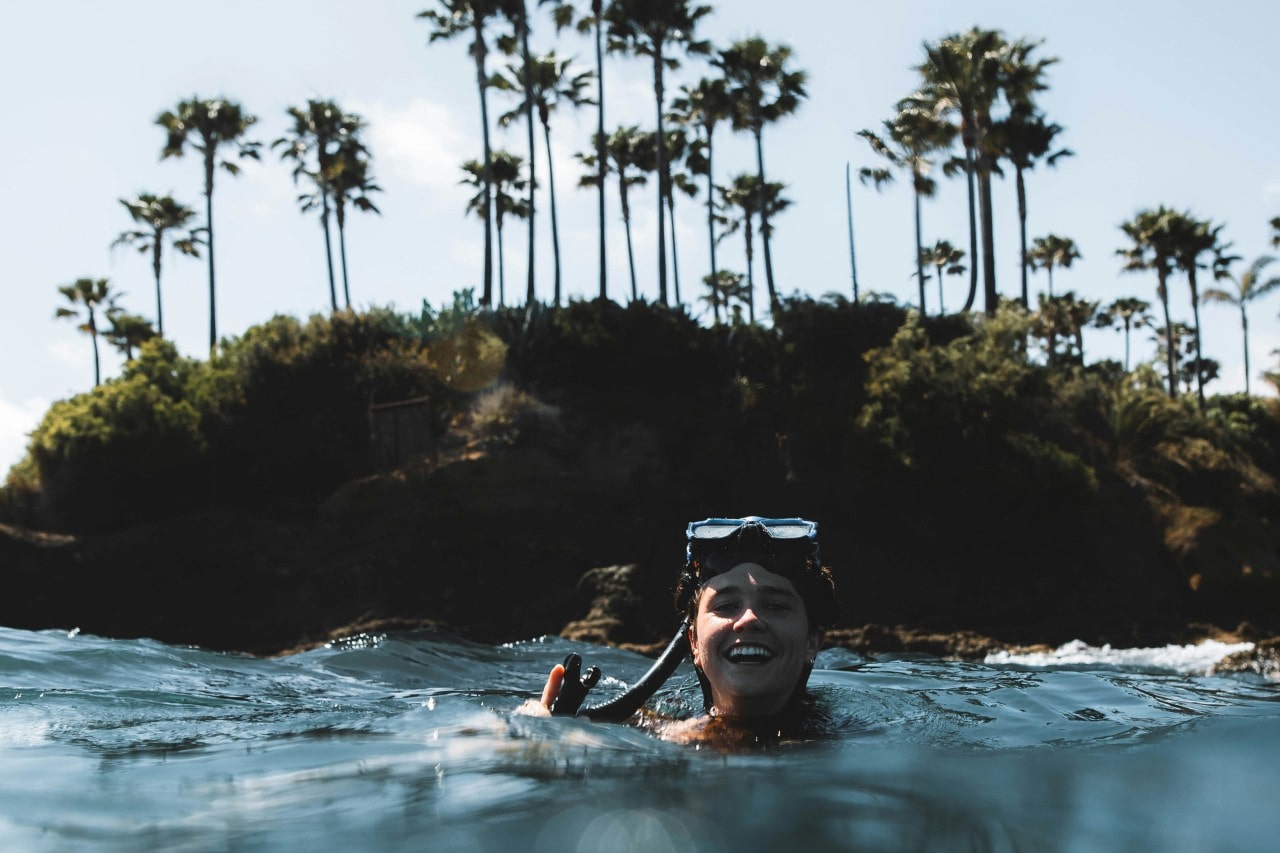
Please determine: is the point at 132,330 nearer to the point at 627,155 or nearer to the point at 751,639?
the point at 627,155

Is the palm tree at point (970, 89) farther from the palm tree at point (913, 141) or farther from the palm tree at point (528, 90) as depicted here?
the palm tree at point (528, 90)

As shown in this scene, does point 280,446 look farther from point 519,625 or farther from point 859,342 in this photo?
point 859,342

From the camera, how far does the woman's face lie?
150 inches

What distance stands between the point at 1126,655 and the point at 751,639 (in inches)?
628

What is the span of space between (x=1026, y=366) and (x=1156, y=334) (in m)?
41.9

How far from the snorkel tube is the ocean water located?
256 millimetres

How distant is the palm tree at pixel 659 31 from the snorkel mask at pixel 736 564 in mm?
28696

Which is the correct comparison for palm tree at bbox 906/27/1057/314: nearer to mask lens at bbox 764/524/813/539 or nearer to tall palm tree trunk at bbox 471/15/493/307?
tall palm tree trunk at bbox 471/15/493/307

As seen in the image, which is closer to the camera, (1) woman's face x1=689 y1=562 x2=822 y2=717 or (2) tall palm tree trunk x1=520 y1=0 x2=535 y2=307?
(1) woman's face x1=689 y1=562 x2=822 y2=717

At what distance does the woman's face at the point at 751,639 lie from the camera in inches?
150

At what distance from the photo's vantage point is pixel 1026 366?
2442 centimetres

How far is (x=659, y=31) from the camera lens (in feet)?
110

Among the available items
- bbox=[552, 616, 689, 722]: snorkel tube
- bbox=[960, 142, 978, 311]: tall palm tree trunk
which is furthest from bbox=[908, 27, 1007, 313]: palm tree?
bbox=[552, 616, 689, 722]: snorkel tube

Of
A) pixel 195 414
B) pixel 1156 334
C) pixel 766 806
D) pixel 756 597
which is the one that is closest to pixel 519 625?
pixel 195 414
